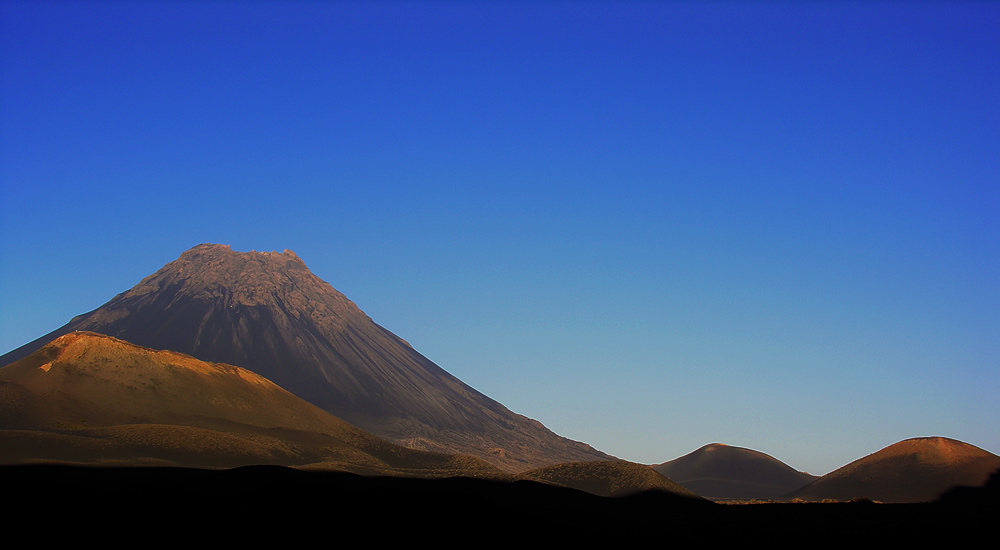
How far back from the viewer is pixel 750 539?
42969 mm

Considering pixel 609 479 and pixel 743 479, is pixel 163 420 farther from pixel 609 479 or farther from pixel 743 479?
pixel 743 479

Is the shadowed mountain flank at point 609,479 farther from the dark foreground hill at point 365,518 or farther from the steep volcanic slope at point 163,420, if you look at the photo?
the dark foreground hill at point 365,518

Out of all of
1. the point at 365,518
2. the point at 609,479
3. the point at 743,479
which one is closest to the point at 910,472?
the point at 609,479

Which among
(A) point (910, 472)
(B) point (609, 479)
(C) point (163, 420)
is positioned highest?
(A) point (910, 472)

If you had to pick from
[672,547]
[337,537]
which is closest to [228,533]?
[337,537]

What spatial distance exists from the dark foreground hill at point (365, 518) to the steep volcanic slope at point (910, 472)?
60336 mm

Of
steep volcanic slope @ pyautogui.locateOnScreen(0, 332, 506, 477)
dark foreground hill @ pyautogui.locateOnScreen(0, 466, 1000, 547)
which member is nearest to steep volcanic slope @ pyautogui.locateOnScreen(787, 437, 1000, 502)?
steep volcanic slope @ pyautogui.locateOnScreen(0, 332, 506, 477)

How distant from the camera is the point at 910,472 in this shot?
113938mm

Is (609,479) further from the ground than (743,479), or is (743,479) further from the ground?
(743,479)

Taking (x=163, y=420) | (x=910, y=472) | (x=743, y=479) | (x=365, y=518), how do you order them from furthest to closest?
(x=743, y=479), (x=910, y=472), (x=163, y=420), (x=365, y=518)

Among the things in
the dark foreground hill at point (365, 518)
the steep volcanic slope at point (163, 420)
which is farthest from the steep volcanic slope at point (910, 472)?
the dark foreground hill at point (365, 518)

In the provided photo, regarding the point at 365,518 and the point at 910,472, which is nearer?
the point at 365,518

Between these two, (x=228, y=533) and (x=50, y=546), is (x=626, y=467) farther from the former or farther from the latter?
(x=50, y=546)

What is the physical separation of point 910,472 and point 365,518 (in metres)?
95.6
